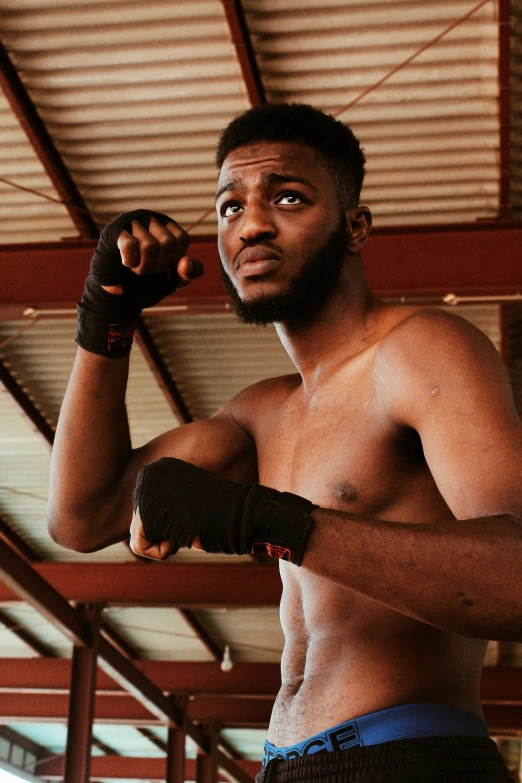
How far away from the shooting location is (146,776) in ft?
77.7

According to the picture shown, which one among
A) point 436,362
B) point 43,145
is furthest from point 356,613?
point 43,145

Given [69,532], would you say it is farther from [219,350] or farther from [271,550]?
[219,350]

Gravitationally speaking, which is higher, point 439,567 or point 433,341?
point 433,341

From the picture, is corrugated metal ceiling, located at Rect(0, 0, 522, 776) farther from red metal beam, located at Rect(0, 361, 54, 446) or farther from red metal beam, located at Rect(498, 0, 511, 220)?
red metal beam, located at Rect(0, 361, 54, 446)

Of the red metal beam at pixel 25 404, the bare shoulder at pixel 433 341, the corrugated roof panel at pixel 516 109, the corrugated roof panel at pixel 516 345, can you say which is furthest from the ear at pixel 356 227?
the red metal beam at pixel 25 404

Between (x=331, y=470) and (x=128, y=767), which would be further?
(x=128, y=767)

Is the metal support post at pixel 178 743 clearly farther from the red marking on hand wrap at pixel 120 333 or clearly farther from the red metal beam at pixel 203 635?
the red marking on hand wrap at pixel 120 333

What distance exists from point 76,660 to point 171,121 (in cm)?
829

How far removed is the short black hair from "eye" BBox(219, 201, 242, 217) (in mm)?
148

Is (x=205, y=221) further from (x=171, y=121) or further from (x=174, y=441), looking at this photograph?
(x=174, y=441)

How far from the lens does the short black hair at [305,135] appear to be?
2.47 m

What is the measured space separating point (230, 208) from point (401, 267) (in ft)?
18.9

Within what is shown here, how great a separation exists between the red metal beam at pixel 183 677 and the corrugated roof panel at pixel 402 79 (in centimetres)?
1033

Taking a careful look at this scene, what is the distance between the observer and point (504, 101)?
Answer: 770cm
